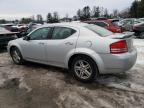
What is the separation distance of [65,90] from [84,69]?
80cm

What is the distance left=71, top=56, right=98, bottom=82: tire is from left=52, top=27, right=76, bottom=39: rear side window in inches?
29.0

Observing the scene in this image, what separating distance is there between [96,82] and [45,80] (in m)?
1.40

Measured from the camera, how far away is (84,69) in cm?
545

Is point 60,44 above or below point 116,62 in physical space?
above

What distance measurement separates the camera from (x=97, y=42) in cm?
514

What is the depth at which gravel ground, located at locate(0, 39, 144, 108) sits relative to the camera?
4277 millimetres

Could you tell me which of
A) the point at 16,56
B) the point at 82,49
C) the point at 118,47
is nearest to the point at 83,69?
the point at 82,49

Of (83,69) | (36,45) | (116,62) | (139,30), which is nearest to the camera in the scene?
(116,62)

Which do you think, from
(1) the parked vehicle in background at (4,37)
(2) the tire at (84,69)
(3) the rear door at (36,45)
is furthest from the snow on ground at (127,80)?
A: (1) the parked vehicle in background at (4,37)

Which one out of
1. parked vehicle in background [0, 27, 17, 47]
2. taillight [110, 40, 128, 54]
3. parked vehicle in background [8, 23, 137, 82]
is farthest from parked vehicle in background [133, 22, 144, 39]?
taillight [110, 40, 128, 54]

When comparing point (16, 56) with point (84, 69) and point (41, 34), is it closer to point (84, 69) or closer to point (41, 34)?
point (41, 34)

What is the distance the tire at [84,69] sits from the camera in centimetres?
527

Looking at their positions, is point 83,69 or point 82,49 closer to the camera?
point 82,49

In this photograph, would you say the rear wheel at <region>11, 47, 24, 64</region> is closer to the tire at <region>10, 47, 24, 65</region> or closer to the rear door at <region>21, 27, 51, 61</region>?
the tire at <region>10, 47, 24, 65</region>
